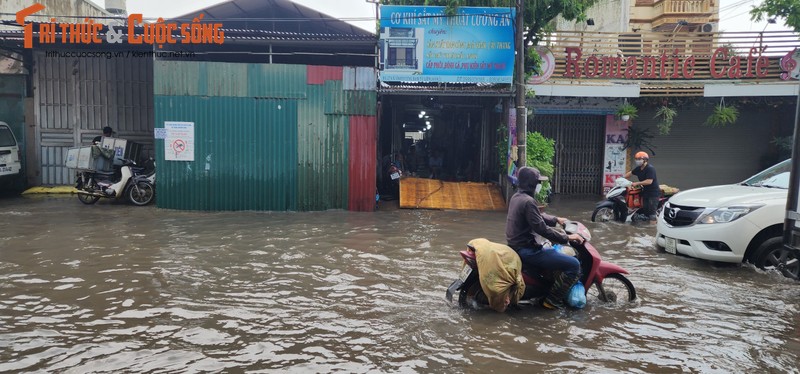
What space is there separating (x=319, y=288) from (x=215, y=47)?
9219 millimetres

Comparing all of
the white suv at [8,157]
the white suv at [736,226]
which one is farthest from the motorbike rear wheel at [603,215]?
the white suv at [8,157]

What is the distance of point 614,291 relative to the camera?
622cm

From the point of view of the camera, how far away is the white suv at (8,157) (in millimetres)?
13477

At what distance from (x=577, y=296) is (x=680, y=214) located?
3.00 meters

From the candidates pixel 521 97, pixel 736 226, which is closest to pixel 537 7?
pixel 521 97

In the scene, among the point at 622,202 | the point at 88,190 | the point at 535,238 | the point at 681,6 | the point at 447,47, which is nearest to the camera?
the point at 535,238

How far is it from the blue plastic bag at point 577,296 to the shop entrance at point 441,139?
8.66m

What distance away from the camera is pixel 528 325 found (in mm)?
5203

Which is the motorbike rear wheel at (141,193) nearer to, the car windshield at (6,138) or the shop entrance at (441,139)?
the car windshield at (6,138)

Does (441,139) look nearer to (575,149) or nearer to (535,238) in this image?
(575,149)

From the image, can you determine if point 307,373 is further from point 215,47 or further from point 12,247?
point 215,47

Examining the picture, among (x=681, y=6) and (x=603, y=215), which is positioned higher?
(x=681, y=6)

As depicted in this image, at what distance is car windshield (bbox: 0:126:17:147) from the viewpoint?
13.6 metres

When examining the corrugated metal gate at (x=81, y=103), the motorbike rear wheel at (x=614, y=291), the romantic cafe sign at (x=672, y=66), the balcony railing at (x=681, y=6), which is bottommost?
the motorbike rear wheel at (x=614, y=291)
